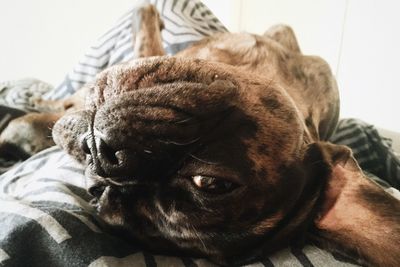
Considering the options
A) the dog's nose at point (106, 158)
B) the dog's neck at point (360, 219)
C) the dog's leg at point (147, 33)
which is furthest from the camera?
the dog's leg at point (147, 33)

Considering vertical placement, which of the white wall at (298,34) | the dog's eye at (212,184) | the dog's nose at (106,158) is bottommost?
the white wall at (298,34)

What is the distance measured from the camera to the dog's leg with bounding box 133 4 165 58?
2006 mm

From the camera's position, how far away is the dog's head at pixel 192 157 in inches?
37.3

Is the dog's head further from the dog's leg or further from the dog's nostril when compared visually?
the dog's leg

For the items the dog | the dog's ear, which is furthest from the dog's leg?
the dog

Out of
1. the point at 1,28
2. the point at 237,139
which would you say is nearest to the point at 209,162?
the point at 237,139

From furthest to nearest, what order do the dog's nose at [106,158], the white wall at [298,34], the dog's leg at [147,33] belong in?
1. the white wall at [298,34]
2. the dog's leg at [147,33]
3. the dog's nose at [106,158]

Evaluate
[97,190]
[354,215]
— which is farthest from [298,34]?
[97,190]

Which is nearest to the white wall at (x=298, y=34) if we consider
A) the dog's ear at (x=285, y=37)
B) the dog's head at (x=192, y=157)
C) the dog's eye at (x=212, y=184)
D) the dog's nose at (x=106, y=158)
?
the dog's ear at (x=285, y=37)

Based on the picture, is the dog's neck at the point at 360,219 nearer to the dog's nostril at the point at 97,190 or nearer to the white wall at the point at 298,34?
the dog's nostril at the point at 97,190

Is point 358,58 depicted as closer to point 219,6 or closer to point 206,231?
point 219,6

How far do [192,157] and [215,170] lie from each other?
2.4 inches

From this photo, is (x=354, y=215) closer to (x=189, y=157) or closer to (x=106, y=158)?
(x=189, y=157)

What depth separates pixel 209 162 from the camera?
0.96 meters
